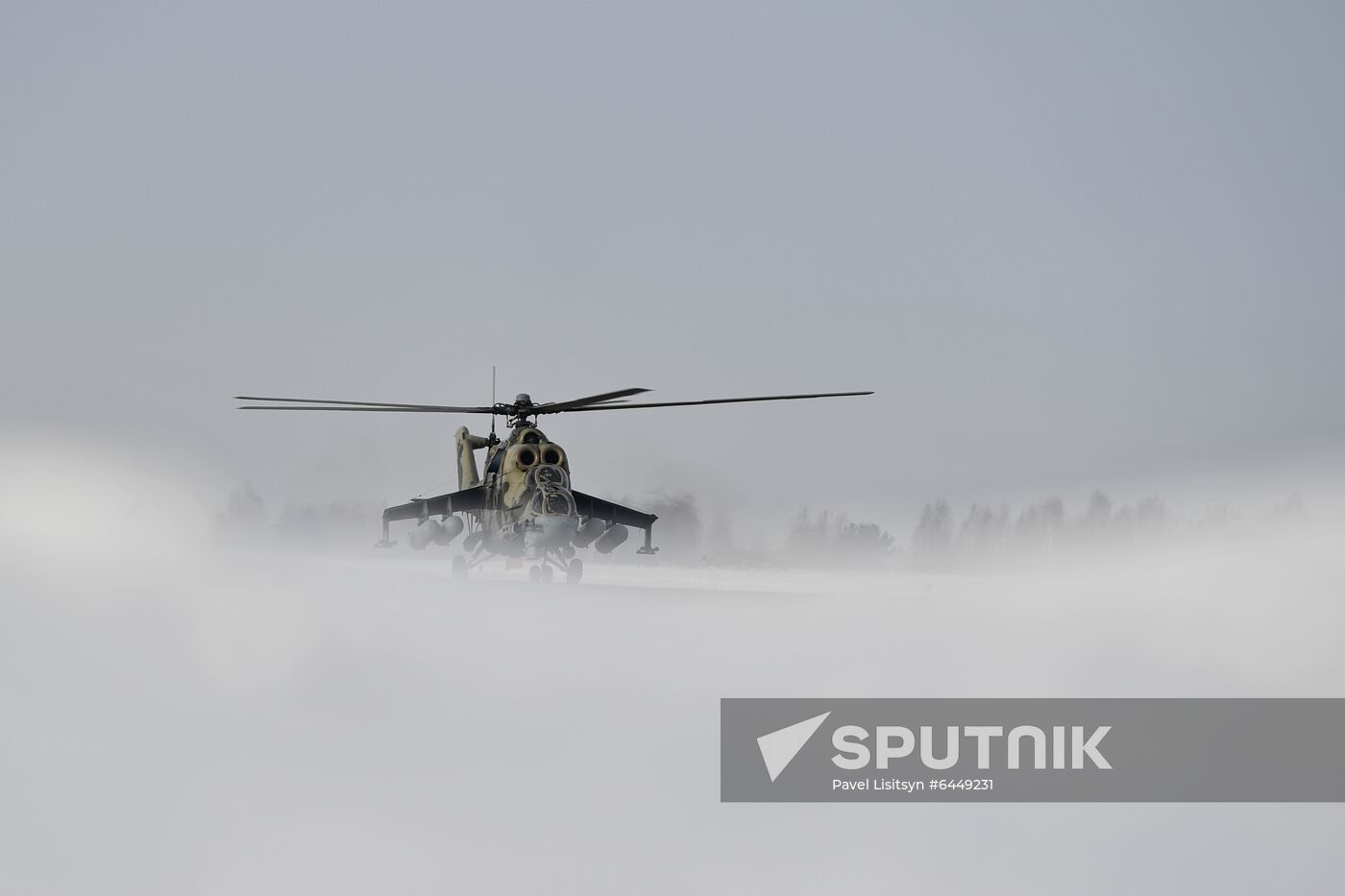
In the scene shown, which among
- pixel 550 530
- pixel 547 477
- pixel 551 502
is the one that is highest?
pixel 547 477

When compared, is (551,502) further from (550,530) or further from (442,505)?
(442,505)

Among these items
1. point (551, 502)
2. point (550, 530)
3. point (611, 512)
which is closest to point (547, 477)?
point (551, 502)

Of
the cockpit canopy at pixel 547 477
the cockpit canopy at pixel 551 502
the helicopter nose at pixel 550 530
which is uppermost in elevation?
the cockpit canopy at pixel 547 477

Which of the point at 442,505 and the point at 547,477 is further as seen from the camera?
the point at 442,505

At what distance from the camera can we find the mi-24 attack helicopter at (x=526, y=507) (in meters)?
33.0

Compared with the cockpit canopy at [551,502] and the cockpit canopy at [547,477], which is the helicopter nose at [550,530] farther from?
the cockpit canopy at [547,477]

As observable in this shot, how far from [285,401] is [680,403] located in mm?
9768

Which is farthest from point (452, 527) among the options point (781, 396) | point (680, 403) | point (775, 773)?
point (775, 773)

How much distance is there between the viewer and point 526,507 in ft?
110

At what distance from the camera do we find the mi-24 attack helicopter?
33000 mm

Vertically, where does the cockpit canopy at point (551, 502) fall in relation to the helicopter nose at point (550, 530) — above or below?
above

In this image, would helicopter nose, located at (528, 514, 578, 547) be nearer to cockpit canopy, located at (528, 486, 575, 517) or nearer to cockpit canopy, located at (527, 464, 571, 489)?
cockpit canopy, located at (528, 486, 575, 517)

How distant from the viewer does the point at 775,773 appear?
24.0m

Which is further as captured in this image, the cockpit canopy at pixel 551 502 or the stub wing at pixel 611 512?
the stub wing at pixel 611 512
